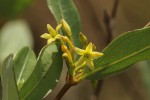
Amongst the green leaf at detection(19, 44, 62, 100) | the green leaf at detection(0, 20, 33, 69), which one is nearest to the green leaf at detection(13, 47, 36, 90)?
the green leaf at detection(19, 44, 62, 100)

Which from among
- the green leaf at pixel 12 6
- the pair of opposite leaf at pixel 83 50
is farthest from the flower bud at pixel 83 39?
the green leaf at pixel 12 6

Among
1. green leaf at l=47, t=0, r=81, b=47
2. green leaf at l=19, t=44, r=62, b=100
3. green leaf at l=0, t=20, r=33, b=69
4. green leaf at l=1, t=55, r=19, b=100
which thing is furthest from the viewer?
green leaf at l=0, t=20, r=33, b=69

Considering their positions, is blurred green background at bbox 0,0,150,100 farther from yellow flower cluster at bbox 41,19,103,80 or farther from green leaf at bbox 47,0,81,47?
yellow flower cluster at bbox 41,19,103,80

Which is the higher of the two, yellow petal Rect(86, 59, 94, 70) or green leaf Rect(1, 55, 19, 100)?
green leaf Rect(1, 55, 19, 100)

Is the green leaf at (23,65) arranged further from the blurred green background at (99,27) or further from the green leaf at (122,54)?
the blurred green background at (99,27)

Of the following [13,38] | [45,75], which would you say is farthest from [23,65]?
[13,38]

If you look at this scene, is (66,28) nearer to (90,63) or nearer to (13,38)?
(90,63)
